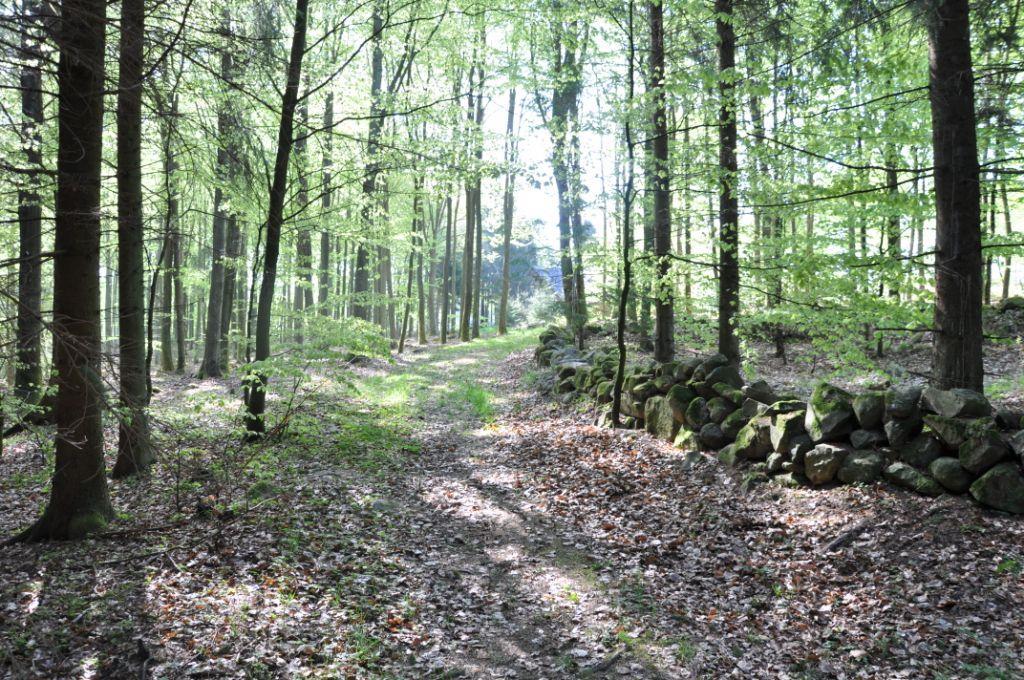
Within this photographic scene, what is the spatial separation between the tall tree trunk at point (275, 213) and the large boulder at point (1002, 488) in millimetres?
8265

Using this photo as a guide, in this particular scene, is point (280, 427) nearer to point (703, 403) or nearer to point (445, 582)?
point (445, 582)

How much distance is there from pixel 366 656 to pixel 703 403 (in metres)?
5.88

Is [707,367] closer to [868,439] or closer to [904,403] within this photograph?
[868,439]

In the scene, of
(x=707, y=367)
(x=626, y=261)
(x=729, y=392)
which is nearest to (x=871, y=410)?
(x=729, y=392)

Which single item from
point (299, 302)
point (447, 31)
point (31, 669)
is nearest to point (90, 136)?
point (31, 669)

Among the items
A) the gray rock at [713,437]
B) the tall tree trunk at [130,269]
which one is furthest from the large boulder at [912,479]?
the tall tree trunk at [130,269]

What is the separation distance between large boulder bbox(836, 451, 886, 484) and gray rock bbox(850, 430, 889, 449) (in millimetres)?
117

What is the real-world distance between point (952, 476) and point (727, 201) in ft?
16.4

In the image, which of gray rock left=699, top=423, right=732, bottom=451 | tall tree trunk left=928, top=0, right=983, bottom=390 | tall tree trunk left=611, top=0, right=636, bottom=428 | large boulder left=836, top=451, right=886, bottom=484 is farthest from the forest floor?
tall tree trunk left=611, top=0, right=636, bottom=428

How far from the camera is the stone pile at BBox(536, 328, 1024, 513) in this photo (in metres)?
5.23

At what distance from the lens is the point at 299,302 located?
2798cm

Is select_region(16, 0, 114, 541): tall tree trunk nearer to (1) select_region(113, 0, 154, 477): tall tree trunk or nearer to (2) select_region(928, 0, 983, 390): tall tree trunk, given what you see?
(1) select_region(113, 0, 154, 477): tall tree trunk

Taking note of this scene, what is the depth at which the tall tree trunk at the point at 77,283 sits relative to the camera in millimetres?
4824

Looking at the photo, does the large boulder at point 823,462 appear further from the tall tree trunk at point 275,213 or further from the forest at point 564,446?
the tall tree trunk at point 275,213
